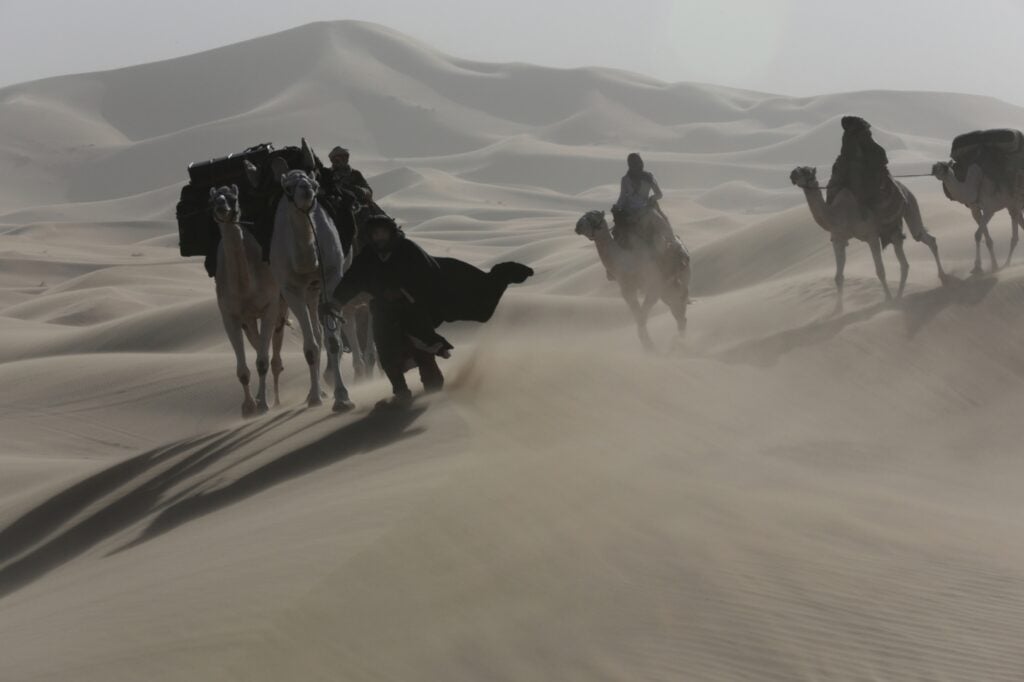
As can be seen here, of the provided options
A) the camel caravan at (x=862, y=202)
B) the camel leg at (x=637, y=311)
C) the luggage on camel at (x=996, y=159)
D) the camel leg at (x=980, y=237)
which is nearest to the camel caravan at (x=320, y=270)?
the camel leg at (x=637, y=311)

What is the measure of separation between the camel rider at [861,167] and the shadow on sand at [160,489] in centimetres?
870

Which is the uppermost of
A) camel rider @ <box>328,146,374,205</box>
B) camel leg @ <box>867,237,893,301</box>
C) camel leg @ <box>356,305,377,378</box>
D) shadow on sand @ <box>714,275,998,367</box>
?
camel rider @ <box>328,146,374,205</box>

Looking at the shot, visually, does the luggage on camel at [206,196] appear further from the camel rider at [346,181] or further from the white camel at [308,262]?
the white camel at [308,262]

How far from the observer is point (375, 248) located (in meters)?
11.5

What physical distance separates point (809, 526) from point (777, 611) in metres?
1.58

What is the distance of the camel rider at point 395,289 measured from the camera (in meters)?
11.4

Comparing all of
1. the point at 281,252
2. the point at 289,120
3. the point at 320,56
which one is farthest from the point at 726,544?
the point at 320,56

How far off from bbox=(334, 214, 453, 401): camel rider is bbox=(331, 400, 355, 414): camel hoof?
960 mm

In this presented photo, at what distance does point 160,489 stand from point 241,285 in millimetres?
2266

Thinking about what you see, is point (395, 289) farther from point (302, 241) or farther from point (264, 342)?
point (264, 342)

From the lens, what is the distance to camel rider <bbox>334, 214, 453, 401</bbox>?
11.4 m

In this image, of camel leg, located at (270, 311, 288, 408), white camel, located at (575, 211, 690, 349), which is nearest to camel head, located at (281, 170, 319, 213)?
camel leg, located at (270, 311, 288, 408)

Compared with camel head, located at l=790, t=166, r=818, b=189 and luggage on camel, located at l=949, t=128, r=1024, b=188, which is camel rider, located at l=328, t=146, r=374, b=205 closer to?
camel head, located at l=790, t=166, r=818, b=189

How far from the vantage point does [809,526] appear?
9.14 metres
